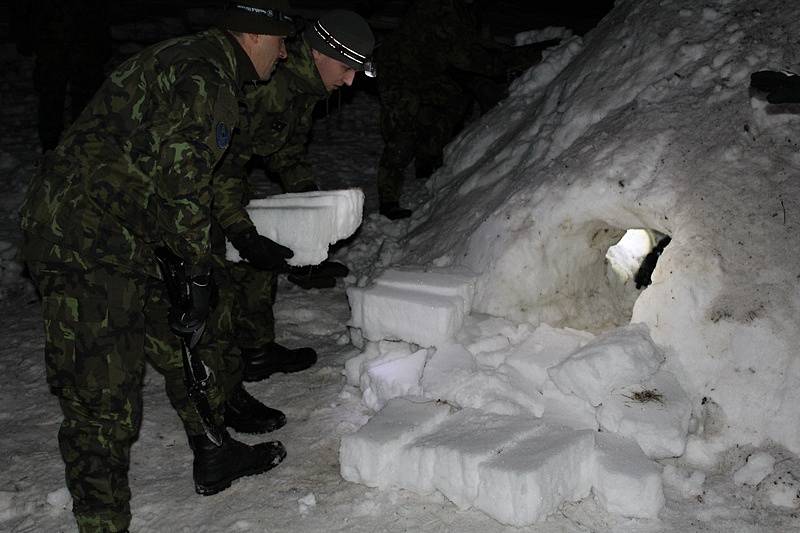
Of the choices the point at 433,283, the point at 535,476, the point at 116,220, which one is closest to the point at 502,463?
the point at 535,476

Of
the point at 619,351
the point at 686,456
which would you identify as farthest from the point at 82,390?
the point at 686,456

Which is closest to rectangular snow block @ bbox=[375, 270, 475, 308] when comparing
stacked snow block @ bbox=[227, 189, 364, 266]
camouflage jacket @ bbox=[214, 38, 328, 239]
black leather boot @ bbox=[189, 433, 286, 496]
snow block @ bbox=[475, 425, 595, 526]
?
stacked snow block @ bbox=[227, 189, 364, 266]

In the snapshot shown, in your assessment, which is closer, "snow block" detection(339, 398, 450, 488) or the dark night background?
"snow block" detection(339, 398, 450, 488)

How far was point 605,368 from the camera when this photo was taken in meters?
2.94

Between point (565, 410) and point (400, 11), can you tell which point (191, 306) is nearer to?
point (565, 410)

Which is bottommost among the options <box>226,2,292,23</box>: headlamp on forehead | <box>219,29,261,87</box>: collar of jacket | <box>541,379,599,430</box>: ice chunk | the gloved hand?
<box>541,379,599,430</box>: ice chunk

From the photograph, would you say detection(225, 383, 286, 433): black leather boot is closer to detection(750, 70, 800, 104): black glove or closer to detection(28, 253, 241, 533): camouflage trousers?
detection(28, 253, 241, 533): camouflage trousers

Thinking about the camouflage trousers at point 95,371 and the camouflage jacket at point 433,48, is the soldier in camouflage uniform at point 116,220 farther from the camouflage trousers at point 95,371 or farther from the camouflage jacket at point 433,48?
the camouflage jacket at point 433,48

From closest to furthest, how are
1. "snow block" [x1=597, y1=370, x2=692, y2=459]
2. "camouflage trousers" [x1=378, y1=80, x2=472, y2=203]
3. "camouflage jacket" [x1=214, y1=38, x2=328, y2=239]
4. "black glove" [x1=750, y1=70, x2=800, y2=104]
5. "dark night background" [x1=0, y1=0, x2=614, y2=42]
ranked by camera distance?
"snow block" [x1=597, y1=370, x2=692, y2=459] < "camouflage jacket" [x1=214, y1=38, x2=328, y2=239] < "black glove" [x1=750, y1=70, x2=800, y2=104] < "camouflage trousers" [x1=378, y1=80, x2=472, y2=203] < "dark night background" [x1=0, y1=0, x2=614, y2=42]

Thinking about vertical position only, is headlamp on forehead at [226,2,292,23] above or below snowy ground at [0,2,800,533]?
above

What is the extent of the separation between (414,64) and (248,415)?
154 inches

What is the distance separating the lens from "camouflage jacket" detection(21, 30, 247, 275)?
2.20 meters

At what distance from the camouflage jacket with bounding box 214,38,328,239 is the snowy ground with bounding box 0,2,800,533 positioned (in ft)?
3.52

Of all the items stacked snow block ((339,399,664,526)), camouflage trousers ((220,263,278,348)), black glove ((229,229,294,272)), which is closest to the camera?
stacked snow block ((339,399,664,526))
